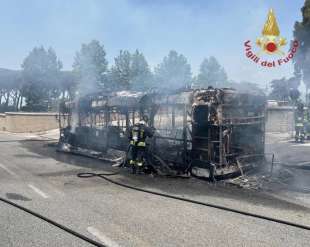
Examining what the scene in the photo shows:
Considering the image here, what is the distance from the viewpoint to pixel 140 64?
4634 centimetres

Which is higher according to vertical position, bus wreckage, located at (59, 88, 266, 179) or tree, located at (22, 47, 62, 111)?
tree, located at (22, 47, 62, 111)

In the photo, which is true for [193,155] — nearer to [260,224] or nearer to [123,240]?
[260,224]

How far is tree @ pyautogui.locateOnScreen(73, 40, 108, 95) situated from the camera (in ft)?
66.4

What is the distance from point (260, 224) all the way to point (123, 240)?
6.81 feet

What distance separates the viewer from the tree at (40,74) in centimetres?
2598

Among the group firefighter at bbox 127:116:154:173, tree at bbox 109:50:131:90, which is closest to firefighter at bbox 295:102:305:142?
firefighter at bbox 127:116:154:173

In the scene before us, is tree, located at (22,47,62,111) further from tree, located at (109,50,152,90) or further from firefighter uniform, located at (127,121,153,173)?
firefighter uniform, located at (127,121,153,173)

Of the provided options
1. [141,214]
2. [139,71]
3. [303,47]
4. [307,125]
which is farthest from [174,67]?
[141,214]

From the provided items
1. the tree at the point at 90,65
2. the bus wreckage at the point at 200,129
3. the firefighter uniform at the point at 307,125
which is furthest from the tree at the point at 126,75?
the bus wreckage at the point at 200,129

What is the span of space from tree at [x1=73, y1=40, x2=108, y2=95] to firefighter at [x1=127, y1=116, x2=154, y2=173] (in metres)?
9.96

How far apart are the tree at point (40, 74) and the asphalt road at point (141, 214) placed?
17.6m

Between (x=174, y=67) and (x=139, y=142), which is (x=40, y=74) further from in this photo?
(x=174, y=67)

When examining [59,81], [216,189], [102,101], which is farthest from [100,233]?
[59,81]

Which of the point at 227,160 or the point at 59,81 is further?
the point at 59,81
